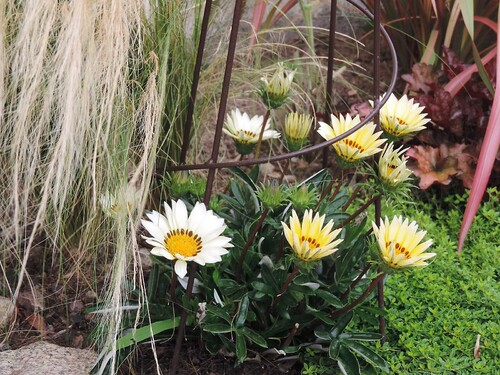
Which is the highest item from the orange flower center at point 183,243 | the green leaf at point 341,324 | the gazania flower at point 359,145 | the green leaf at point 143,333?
the gazania flower at point 359,145

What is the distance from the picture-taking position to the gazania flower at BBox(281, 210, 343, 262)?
137 centimetres

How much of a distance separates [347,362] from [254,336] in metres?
0.19

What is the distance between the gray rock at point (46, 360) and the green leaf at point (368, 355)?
53cm

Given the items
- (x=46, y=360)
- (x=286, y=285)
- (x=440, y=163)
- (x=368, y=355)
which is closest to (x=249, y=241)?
(x=286, y=285)

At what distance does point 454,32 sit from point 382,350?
134 cm

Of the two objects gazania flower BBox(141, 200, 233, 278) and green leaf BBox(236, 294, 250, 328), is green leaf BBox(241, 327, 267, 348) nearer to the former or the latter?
green leaf BBox(236, 294, 250, 328)

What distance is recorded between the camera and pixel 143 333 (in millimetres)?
1539

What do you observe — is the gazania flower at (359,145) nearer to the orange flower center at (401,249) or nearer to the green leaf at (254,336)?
the orange flower center at (401,249)

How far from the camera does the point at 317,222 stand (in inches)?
55.5

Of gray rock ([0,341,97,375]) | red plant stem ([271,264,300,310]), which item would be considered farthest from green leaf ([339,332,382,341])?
gray rock ([0,341,97,375])

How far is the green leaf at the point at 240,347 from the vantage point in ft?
4.83

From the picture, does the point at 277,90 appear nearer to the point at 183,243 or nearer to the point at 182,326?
the point at 183,243

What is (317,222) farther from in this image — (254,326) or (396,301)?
(396,301)

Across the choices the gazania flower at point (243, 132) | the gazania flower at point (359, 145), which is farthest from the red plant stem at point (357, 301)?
the gazania flower at point (243, 132)
